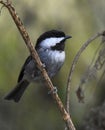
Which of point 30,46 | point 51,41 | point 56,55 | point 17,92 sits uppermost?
point 30,46

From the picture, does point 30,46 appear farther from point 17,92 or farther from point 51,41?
point 17,92

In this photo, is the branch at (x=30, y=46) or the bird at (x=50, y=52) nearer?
the branch at (x=30, y=46)

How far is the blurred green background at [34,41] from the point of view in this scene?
19.1ft

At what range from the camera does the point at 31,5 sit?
582 centimetres

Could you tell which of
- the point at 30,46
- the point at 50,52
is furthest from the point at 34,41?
the point at 30,46

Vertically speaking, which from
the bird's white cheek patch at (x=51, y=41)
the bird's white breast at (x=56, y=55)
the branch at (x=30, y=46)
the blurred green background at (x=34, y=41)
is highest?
the branch at (x=30, y=46)

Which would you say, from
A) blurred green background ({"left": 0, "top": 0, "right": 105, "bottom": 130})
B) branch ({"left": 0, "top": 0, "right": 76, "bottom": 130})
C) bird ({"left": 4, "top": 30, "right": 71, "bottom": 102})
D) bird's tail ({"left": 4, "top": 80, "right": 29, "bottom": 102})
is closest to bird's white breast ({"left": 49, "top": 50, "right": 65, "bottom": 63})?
bird ({"left": 4, "top": 30, "right": 71, "bottom": 102})

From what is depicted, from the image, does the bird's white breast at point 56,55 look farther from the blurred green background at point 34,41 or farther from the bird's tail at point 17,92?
the blurred green background at point 34,41

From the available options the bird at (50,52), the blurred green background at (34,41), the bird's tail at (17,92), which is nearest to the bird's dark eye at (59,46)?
the bird at (50,52)

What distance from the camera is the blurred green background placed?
19.1 ft

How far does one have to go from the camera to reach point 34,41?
237 inches

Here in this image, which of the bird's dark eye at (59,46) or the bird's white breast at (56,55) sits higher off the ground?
the bird's dark eye at (59,46)

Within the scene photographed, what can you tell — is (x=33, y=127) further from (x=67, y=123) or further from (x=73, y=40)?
(x=67, y=123)

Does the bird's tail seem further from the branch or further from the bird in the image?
the branch
